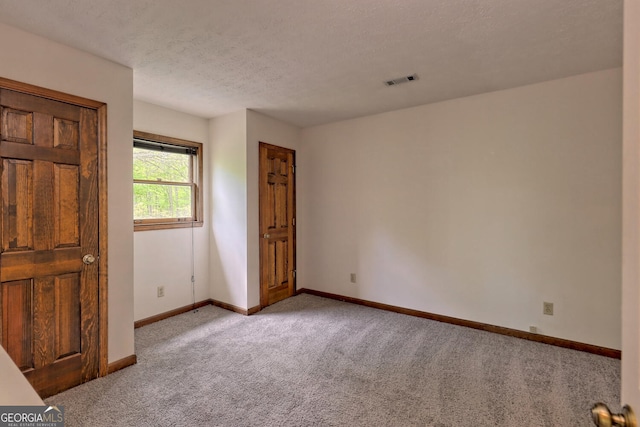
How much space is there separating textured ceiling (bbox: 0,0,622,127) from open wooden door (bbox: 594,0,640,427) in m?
1.41

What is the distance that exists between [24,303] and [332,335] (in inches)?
96.3

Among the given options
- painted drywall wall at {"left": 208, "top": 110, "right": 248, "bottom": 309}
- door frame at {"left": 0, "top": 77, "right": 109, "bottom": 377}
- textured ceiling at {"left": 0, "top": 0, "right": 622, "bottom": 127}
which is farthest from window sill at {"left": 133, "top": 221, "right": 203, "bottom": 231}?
textured ceiling at {"left": 0, "top": 0, "right": 622, "bottom": 127}

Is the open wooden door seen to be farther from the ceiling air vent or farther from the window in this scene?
the window

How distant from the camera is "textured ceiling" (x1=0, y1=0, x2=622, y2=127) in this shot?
1.84 meters

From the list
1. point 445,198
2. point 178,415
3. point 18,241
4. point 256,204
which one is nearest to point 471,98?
point 445,198

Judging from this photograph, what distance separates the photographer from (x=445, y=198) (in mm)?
3471

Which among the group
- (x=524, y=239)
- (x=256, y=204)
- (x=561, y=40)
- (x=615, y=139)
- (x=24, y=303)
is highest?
(x=561, y=40)

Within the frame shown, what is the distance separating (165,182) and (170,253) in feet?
2.79

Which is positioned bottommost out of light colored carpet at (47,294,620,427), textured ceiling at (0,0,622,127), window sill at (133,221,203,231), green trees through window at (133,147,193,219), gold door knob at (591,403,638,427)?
light colored carpet at (47,294,620,427)

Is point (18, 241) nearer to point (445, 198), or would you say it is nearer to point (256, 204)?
point (256, 204)

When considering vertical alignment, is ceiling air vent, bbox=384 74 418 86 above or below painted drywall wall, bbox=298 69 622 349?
above

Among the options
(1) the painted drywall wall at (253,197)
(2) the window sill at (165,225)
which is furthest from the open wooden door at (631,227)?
(2) the window sill at (165,225)

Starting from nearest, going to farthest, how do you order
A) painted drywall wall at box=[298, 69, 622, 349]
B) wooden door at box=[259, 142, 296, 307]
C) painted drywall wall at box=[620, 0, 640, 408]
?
painted drywall wall at box=[620, 0, 640, 408]
painted drywall wall at box=[298, 69, 622, 349]
wooden door at box=[259, 142, 296, 307]

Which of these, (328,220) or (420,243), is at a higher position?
(328,220)
